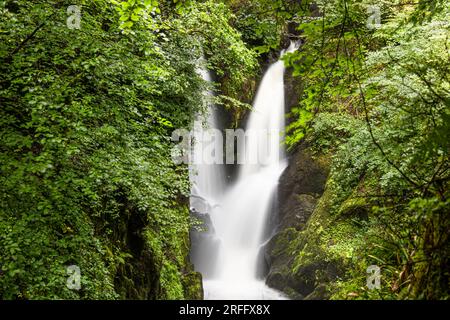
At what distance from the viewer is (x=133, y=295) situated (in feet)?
19.6

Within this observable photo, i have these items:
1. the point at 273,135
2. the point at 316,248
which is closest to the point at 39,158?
the point at 316,248

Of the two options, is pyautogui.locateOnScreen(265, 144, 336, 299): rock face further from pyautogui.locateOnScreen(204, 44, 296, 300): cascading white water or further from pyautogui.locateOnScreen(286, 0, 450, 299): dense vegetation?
pyautogui.locateOnScreen(204, 44, 296, 300): cascading white water

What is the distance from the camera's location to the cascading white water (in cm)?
1154

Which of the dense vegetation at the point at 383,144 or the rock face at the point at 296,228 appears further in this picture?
the rock face at the point at 296,228

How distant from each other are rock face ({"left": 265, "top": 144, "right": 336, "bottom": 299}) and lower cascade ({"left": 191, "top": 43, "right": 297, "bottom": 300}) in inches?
18.7

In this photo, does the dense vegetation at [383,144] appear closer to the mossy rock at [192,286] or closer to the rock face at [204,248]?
the mossy rock at [192,286]

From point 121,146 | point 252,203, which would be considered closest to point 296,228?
point 252,203

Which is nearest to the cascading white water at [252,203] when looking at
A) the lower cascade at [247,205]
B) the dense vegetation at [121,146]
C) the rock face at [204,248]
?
the lower cascade at [247,205]

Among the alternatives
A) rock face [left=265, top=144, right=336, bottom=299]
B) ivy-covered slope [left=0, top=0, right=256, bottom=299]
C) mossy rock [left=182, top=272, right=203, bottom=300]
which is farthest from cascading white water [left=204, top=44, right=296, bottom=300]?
ivy-covered slope [left=0, top=0, right=256, bottom=299]

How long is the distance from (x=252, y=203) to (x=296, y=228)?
2.69m

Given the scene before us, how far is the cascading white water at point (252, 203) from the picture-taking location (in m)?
11.5

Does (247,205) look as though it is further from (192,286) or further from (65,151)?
(65,151)

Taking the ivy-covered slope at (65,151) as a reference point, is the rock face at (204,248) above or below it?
below
